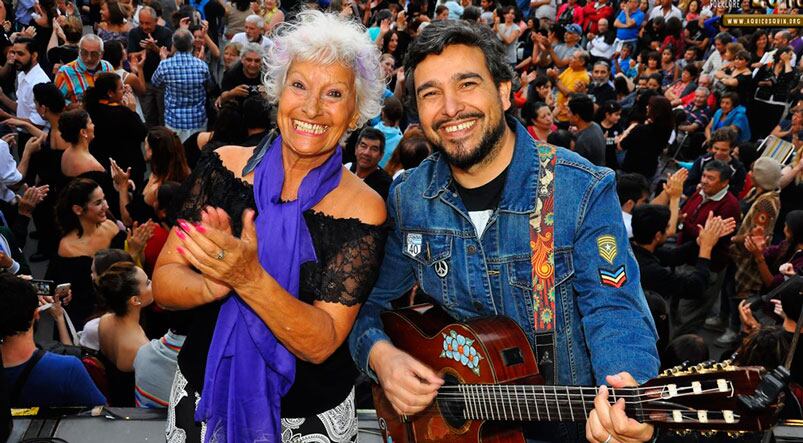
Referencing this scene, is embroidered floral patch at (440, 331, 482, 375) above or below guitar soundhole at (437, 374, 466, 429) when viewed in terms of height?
above

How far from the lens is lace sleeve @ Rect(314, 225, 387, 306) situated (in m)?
2.77

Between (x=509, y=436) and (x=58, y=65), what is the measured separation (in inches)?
356

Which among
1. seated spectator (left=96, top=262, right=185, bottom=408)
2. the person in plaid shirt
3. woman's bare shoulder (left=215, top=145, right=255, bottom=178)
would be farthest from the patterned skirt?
the person in plaid shirt

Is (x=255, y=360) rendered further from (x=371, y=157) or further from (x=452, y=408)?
(x=371, y=157)

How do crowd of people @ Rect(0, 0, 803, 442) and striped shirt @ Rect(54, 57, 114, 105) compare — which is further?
striped shirt @ Rect(54, 57, 114, 105)

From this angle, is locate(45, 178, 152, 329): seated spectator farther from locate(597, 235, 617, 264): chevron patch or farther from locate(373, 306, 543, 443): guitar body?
locate(597, 235, 617, 264): chevron patch

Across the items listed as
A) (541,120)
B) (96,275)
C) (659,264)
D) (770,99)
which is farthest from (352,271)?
(770,99)

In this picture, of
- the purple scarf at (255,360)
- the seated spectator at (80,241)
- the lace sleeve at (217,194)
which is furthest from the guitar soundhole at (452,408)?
the seated spectator at (80,241)

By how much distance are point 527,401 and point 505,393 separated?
74mm

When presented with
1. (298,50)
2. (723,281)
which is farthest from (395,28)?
(298,50)

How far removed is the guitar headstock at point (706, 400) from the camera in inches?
86.2

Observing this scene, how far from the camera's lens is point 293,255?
9.11 ft

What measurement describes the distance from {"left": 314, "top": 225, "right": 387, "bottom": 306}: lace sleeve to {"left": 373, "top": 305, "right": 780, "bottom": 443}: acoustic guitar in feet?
1.18

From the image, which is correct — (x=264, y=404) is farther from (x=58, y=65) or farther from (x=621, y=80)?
(x=621, y=80)
